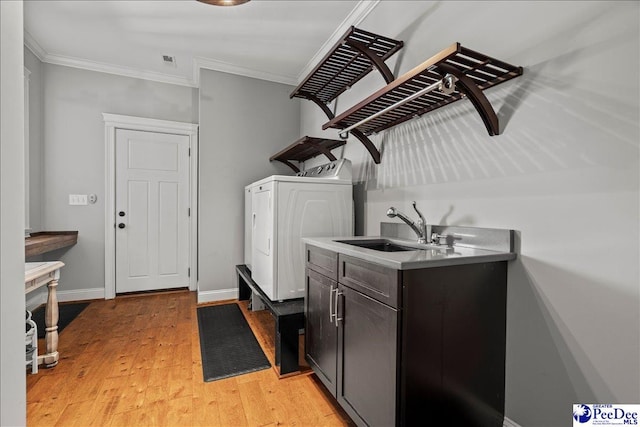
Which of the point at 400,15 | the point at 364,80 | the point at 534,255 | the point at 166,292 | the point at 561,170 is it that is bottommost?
the point at 166,292

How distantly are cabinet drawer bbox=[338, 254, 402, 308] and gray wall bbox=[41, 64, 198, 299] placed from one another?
3.45 meters

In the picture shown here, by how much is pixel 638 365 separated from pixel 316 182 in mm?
1932

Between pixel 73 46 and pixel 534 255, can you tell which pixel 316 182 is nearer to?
pixel 534 255

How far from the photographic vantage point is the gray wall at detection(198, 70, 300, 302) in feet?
11.8

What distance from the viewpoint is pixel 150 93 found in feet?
12.9

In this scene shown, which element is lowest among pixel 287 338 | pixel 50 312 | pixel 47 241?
pixel 287 338

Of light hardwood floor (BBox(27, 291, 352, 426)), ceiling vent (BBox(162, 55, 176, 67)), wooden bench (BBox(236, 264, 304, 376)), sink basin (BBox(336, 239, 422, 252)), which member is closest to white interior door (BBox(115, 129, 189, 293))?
ceiling vent (BBox(162, 55, 176, 67))

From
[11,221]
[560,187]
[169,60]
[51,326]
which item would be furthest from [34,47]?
[560,187]

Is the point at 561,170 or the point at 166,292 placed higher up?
the point at 561,170

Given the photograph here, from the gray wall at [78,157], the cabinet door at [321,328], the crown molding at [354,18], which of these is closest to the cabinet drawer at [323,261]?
the cabinet door at [321,328]

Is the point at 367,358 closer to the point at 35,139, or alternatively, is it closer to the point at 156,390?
the point at 156,390

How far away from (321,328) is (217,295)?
2.19 meters

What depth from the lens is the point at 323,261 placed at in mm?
1818

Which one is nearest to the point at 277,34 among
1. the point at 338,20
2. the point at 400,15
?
the point at 338,20
